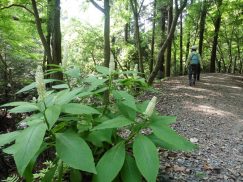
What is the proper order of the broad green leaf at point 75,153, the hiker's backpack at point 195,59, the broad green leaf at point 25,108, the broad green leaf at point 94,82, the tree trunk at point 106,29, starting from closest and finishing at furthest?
the broad green leaf at point 75,153 → the broad green leaf at point 25,108 → the broad green leaf at point 94,82 → the tree trunk at point 106,29 → the hiker's backpack at point 195,59

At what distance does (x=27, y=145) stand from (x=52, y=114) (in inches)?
9.1

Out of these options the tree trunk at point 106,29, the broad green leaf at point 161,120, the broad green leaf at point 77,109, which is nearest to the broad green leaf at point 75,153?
the broad green leaf at point 77,109

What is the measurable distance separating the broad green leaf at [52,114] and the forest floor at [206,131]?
1.06 metres

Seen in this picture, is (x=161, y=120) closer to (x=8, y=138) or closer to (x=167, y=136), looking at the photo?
(x=167, y=136)

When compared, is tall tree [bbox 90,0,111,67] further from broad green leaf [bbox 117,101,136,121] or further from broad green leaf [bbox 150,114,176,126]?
broad green leaf [bbox 150,114,176,126]

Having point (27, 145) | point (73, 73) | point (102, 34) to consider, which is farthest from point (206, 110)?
point (102, 34)

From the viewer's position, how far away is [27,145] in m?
1.79

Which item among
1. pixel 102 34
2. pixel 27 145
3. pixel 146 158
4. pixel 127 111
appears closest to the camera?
pixel 27 145

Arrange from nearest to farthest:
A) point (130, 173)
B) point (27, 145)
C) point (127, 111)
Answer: point (27, 145) → point (130, 173) → point (127, 111)

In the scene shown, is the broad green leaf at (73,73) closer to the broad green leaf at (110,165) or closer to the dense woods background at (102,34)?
the dense woods background at (102,34)

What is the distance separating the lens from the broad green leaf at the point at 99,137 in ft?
7.67

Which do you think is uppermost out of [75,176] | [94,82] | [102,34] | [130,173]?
[102,34]

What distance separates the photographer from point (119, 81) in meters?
2.72

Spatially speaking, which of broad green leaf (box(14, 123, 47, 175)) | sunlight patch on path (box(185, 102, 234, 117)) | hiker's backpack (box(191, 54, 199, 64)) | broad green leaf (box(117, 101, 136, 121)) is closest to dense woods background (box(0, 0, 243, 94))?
broad green leaf (box(117, 101, 136, 121))
